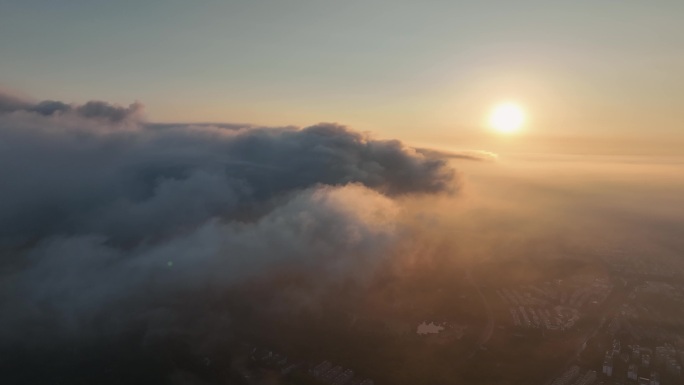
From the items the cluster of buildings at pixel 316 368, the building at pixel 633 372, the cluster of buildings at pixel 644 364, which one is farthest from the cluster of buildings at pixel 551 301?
the cluster of buildings at pixel 316 368

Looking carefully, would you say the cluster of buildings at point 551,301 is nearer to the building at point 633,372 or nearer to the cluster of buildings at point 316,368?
the building at point 633,372

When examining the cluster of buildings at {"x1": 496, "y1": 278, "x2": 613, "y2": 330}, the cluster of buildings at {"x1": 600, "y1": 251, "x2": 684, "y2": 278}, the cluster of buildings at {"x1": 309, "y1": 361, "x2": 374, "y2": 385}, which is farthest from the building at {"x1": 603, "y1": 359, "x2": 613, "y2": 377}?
the cluster of buildings at {"x1": 600, "y1": 251, "x2": 684, "y2": 278}

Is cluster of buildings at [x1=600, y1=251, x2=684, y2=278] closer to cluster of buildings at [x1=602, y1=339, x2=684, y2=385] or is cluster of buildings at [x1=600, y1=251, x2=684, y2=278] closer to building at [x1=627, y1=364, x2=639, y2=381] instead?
cluster of buildings at [x1=602, y1=339, x2=684, y2=385]

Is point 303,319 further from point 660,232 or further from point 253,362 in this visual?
point 660,232

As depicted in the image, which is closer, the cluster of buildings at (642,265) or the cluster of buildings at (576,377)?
the cluster of buildings at (576,377)

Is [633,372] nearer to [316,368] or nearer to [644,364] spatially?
[644,364]

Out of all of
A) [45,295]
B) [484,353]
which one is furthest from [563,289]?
[45,295]
